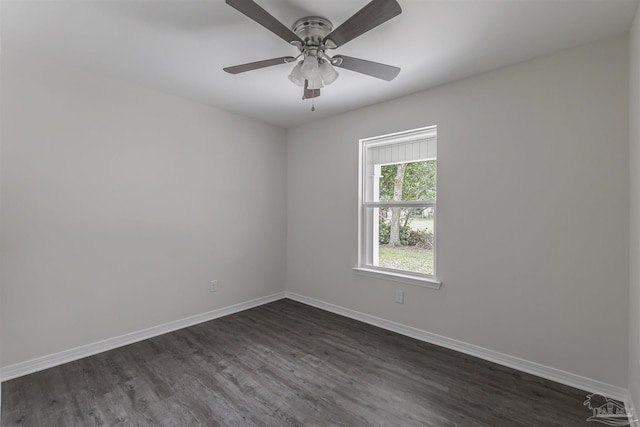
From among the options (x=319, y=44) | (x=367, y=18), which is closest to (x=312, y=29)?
(x=319, y=44)

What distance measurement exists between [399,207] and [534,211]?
3.98ft

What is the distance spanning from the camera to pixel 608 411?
183cm

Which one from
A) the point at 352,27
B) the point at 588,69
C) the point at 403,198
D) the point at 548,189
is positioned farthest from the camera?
the point at 403,198

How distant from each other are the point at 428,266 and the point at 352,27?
7.42ft

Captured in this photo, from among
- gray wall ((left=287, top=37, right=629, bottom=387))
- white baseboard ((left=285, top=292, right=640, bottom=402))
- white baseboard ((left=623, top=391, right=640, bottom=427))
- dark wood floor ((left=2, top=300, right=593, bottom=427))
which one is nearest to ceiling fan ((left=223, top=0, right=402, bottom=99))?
gray wall ((left=287, top=37, right=629, bottom=387))

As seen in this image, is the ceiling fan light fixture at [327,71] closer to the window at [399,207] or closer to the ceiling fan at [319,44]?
the ceiling fan at [319,44]

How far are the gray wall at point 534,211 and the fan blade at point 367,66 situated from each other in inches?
40.1

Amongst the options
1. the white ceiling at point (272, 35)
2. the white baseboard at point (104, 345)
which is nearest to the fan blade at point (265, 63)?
the white ceiling at point (272, 35)

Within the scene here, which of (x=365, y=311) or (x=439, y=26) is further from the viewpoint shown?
(x=365, y=311)

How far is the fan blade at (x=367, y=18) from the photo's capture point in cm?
138

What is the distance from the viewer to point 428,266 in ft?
9.63

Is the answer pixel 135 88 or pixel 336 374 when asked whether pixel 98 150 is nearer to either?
pixel 135 88

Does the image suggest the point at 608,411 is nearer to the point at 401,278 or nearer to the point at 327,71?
the point at 401,278

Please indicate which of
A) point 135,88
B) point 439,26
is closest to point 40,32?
point 135,88
